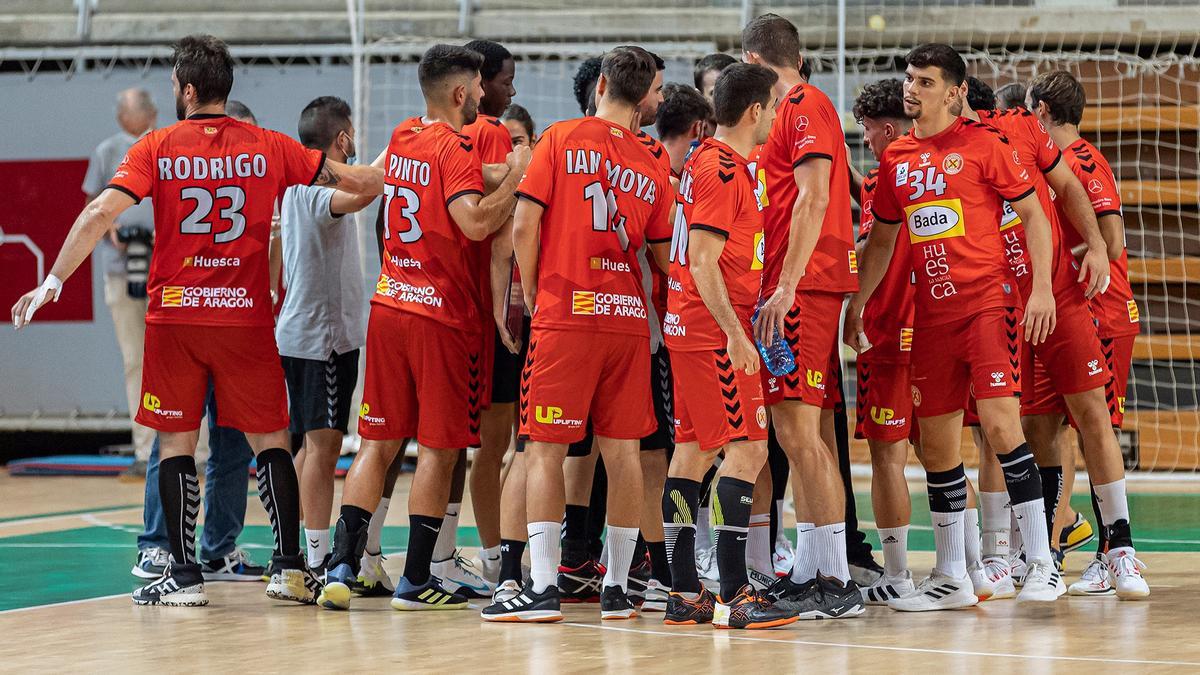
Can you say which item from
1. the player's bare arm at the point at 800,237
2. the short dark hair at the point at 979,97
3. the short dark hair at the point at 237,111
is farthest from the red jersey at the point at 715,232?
the short dark hair at the point at 237,111

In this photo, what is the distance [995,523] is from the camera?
7195mm

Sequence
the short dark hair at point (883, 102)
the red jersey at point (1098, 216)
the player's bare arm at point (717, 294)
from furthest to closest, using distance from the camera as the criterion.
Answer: the red jersey at point (1098, 216) → the short dark hair at point (883, 102) → the player's bare arm at point (717, 294)

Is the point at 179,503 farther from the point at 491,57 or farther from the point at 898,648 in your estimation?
the point at 898,648

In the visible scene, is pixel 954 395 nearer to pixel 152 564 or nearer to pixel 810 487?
pixel 810 487

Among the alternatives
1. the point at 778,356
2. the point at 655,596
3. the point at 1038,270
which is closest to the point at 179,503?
the point at 655,596

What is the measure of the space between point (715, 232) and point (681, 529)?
3.92 feet

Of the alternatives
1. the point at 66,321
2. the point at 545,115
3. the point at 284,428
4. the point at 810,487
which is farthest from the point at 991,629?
the point at 66,321

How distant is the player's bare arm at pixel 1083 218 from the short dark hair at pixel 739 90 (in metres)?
1.74

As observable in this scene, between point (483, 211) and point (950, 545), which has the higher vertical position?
point (483, 211)

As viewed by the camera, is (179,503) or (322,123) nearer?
(179,503)

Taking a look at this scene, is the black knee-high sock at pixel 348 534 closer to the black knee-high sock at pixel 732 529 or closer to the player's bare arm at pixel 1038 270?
the black knee-high sock at pixel 732 529

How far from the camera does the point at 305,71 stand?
534 inches

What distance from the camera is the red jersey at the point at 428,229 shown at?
6418 mm

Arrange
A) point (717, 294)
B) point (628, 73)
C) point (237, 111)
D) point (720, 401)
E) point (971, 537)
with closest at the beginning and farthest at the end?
1. point (717, 294)
2. point (720, 401)
3. point (628, 73)
4. point (971, 537)
5. point (237, 111)
